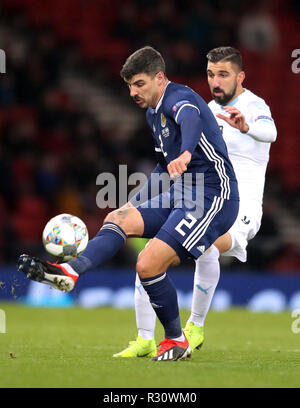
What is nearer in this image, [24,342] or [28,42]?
[24,342]

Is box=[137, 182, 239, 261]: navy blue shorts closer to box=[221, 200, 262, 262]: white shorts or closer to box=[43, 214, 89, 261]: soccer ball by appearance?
box=[43, 214, 89, 261]: soccer ball

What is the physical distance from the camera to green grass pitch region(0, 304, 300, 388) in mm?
4887

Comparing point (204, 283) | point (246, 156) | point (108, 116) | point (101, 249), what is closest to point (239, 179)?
point (246, 156)

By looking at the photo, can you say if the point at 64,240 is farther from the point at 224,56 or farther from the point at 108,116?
the point at 108,116

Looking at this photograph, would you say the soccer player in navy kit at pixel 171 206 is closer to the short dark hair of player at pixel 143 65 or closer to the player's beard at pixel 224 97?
the short dark hair of player at pixel 143 65

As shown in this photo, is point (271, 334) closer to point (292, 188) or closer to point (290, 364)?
point (290, 364)

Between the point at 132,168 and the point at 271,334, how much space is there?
515 cm

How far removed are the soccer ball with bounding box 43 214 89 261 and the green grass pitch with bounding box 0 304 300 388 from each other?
70 cm

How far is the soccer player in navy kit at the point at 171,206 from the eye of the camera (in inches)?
226

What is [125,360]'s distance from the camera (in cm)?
591

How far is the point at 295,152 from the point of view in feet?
49.8

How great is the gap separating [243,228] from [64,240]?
6.22 feet
